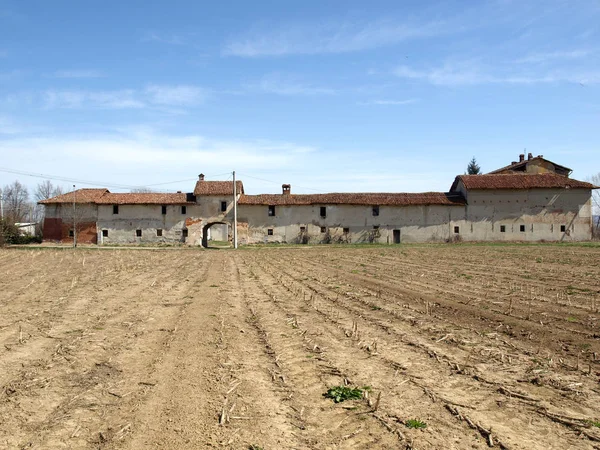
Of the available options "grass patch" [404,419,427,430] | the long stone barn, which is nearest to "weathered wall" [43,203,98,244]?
the long stone barn

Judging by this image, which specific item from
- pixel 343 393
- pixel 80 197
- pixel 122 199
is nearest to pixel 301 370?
pixel 343 393

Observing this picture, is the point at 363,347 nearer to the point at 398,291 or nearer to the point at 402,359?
the point at 402,359

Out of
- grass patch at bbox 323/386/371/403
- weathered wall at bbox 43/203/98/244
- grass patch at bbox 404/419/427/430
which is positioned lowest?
grass patch at bbox 404/419/427/430

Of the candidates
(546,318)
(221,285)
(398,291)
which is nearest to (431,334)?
(546,318)

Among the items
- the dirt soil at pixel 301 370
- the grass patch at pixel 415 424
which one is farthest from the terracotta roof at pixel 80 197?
the grass patch at pixel 415 424

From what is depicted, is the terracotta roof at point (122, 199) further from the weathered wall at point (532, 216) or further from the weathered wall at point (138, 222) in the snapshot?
the weathered wall at point (532, 216)

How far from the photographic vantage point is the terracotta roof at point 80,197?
5534cm

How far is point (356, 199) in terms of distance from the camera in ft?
183

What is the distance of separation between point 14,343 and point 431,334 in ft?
23.2

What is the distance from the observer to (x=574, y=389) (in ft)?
19.9

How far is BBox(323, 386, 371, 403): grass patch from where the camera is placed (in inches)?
229

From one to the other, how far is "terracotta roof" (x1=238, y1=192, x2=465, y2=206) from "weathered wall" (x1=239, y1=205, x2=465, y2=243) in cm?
54

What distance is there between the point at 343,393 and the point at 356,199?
5047 centimetres

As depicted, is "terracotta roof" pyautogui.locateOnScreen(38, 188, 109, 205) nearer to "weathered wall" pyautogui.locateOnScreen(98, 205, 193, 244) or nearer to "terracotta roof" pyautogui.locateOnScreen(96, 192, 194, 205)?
"terracotta roof" pyautogui.locateOnScreen(96, 192, 194, 205)
